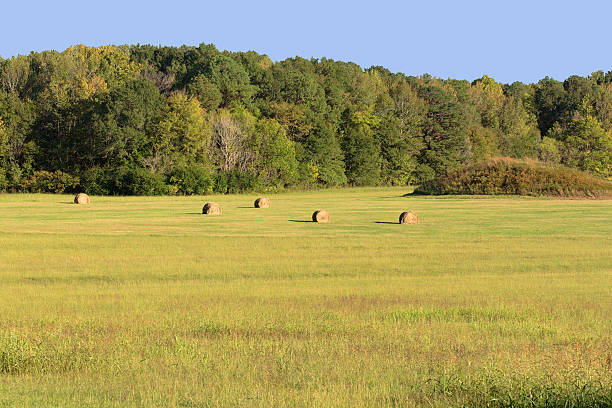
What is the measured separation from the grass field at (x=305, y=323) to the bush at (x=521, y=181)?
37.7 meters

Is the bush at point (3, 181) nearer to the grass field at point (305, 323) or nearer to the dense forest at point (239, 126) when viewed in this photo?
the dense forest at point (239, 126)

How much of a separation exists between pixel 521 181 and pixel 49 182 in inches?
1928

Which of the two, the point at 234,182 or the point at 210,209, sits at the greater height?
the point at 234,182

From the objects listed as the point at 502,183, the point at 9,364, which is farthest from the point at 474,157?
the point at 9,364

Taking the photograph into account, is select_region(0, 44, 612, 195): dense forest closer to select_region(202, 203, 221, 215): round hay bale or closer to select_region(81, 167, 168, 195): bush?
select_region(81, 167, 168, 195): bush

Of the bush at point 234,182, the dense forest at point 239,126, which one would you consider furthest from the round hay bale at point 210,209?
the bush at point 234,182

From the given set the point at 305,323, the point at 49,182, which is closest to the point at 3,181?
the point at 49,182

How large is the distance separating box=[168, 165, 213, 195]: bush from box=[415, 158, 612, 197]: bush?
24.3 metres

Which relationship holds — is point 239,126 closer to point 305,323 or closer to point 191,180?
point 191,180

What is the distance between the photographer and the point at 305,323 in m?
10.9

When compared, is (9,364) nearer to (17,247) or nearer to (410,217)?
(17,247)

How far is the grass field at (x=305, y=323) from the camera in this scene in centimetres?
720

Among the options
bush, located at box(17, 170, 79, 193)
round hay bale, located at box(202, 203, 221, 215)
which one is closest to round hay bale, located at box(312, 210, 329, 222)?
round hay bale, located at box(202, 203, 221, 215)

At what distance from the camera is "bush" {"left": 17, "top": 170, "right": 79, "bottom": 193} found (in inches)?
3078
